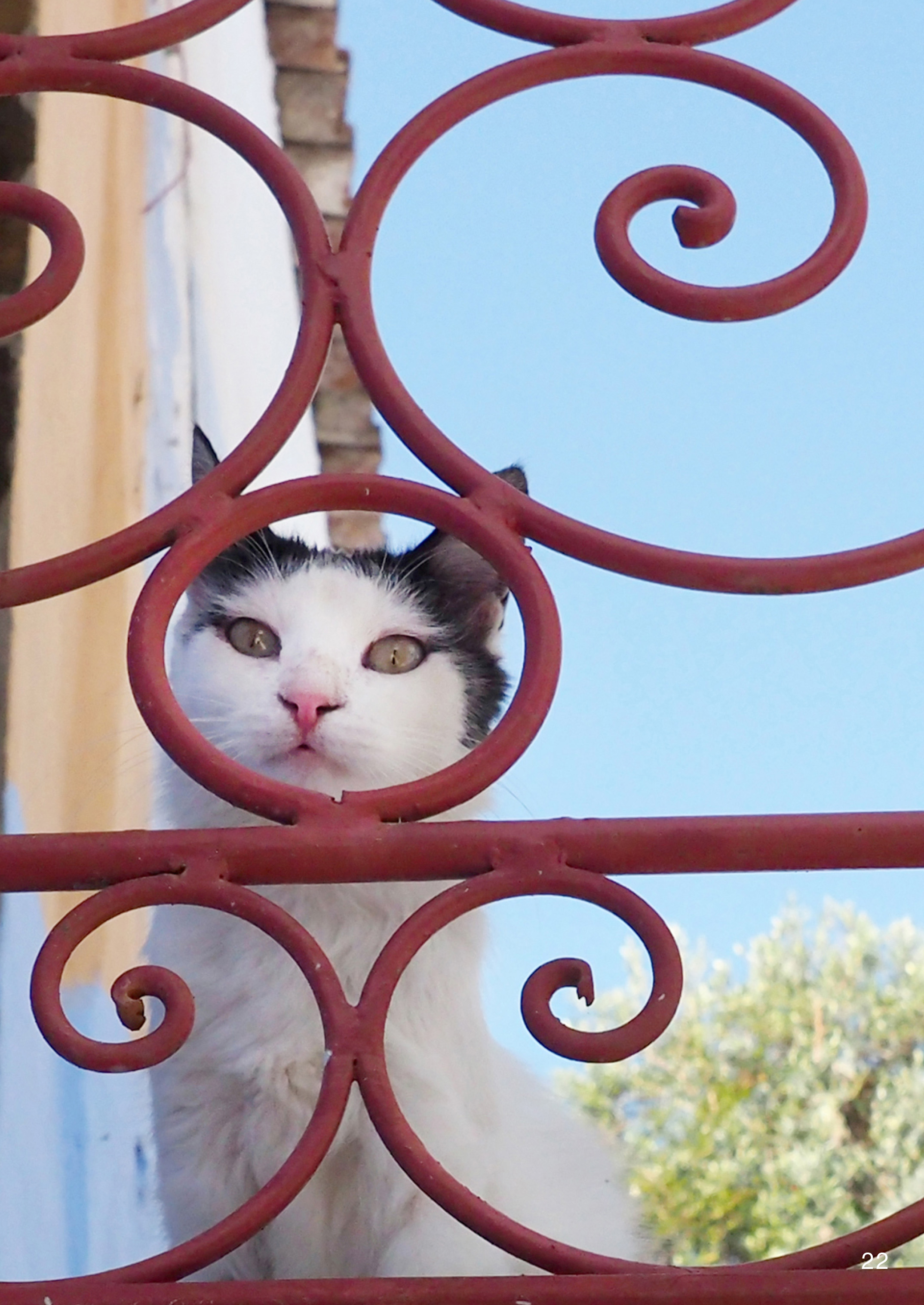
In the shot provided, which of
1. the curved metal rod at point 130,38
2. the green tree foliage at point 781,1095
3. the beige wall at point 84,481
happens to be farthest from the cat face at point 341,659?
the green tree foliage at point 781,1095

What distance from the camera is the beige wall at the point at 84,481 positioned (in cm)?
180

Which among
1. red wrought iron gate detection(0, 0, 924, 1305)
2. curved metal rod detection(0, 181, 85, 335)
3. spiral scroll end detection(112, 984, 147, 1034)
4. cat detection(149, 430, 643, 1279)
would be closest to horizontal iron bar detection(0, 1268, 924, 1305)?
red wrought iron gate detection(0, 0, 924, 1305)

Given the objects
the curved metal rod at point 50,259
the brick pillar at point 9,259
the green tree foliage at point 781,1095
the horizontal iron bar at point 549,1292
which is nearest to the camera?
the horizontal iron bar at point 549,1292

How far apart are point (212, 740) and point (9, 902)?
429 millimetres

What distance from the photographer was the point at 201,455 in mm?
1737

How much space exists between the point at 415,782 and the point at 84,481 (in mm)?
1368

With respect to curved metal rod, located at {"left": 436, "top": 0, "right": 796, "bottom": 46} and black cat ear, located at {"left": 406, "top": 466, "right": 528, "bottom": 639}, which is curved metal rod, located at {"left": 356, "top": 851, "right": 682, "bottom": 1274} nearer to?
curved metal rod, located at {"left": 436, "top": 0, "right": 796, "bottom": 46}

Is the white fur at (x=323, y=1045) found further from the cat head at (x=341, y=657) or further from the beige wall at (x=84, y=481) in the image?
the beige wall at (x=84, y=481)

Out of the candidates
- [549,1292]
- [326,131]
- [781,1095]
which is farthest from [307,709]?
[781,1095]

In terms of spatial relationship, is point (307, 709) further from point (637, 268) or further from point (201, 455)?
point (637, 268)

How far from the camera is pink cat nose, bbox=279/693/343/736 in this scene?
4.75ft

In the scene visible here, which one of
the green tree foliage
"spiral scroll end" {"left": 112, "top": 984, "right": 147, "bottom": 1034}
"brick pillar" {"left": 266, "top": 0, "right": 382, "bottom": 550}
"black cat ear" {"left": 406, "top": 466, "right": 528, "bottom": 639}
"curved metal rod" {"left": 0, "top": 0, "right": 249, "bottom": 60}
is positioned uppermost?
"brick pillar" {"left": 266, "top": 0, "right": 382, "bottom": 550}

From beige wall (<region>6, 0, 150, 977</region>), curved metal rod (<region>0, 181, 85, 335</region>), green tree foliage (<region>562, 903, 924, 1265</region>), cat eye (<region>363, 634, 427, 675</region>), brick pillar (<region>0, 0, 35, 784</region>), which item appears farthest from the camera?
green tree foliage (<region>562, 903, 924, 1265</region>)

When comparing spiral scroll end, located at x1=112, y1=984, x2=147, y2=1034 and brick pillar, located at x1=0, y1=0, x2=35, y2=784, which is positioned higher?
brick pillar, located at x1=0, y1=0, x2=35, y2=784
